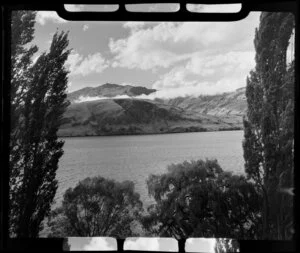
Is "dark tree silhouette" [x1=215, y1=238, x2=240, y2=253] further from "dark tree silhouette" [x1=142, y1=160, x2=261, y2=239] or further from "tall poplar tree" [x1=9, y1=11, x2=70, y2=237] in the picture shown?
"tall poplar tree" [x1=9, y1=11, x2=70, y2=237]

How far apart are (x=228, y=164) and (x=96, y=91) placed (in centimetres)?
128

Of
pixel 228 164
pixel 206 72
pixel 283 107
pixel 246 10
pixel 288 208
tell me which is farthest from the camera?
pixel 206 72

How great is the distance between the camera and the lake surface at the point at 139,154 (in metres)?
3.03

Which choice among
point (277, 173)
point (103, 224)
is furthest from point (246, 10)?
point (103, 224)

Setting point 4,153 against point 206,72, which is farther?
point 206,72

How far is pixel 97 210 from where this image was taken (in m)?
3.12

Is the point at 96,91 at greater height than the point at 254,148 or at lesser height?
greater

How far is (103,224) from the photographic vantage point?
3123 mm

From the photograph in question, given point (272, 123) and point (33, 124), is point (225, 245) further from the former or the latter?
point (33, 124)

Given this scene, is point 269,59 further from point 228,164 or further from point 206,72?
point 228,164

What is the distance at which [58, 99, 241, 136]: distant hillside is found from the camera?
321 centimetres

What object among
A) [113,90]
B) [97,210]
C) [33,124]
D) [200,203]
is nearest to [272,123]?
[200,203]

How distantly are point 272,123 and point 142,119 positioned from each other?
3.58 feet

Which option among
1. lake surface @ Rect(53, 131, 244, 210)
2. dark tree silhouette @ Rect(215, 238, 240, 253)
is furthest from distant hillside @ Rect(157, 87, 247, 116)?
dark tree silhouette @ Rect(215, 238, 240, 253)
